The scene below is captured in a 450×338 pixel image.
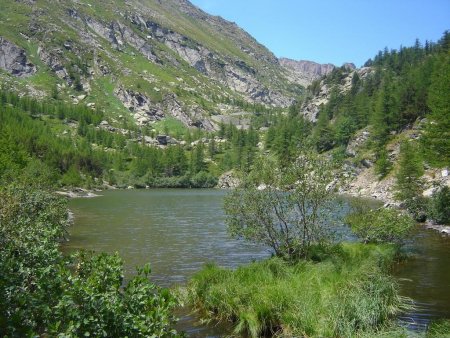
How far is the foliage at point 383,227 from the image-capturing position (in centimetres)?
3662

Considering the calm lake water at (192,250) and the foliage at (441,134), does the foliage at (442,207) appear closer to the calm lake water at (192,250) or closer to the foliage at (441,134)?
the foliage at (441,134)

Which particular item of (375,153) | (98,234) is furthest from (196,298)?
(375,153)

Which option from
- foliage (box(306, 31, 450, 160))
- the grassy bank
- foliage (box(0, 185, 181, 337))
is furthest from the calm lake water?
foliage (box(306, 31, 450, 160))

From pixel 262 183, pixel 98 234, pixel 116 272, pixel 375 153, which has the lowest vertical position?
pixel 98 234

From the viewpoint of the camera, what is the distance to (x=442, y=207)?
2195 inches

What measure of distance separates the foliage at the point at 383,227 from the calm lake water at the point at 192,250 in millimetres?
2543

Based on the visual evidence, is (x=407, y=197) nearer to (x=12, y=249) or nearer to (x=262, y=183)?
(x=262, y=183)

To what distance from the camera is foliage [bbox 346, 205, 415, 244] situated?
3662 cm

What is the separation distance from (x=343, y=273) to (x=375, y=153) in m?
110

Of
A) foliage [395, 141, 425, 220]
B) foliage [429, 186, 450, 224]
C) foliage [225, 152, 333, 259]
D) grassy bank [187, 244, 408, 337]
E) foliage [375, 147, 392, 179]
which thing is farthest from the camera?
foliage [375, 147, 392, 179]

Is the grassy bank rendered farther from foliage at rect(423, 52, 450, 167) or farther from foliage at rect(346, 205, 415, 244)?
foliage at rect(423, 52, 450, 167)

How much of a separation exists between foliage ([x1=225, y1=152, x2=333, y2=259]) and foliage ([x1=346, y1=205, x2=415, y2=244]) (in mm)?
9996

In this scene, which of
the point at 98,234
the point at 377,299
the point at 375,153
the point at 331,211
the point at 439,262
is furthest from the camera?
the point at 375,153

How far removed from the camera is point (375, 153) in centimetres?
12650
